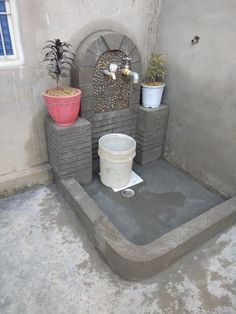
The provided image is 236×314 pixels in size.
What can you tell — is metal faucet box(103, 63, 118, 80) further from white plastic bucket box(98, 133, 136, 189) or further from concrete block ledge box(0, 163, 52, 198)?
concrete block ledge box(0, 163, 52, 198)

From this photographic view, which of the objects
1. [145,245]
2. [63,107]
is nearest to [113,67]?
[63,107]

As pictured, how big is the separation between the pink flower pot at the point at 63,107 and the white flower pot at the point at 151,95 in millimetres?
920

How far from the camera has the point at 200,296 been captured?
1728mm

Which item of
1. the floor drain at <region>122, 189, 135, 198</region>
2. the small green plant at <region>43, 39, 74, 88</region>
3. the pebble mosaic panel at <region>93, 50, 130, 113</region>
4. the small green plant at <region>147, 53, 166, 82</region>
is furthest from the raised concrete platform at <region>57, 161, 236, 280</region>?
the small green plant at <region>147, 53, 166, 82</region>

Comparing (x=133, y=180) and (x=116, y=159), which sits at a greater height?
(x=116, y=159)

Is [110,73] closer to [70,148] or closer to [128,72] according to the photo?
[128,72]

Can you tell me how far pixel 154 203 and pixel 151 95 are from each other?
1279 mm

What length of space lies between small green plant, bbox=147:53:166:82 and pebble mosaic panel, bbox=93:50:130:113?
34 cm

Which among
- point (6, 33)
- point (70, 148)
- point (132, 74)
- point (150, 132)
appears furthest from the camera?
point (150, 132)

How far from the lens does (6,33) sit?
2.06 m

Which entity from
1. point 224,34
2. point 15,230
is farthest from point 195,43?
point 15,230

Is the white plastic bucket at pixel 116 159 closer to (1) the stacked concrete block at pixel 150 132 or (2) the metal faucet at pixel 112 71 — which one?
(1) the stacked concrete block at pixel 150 132

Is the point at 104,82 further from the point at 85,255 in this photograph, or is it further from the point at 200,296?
the point at 200,296

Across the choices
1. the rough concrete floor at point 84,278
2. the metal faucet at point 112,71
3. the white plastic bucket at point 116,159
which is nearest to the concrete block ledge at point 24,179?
the rough concrete floor at point 84,278
